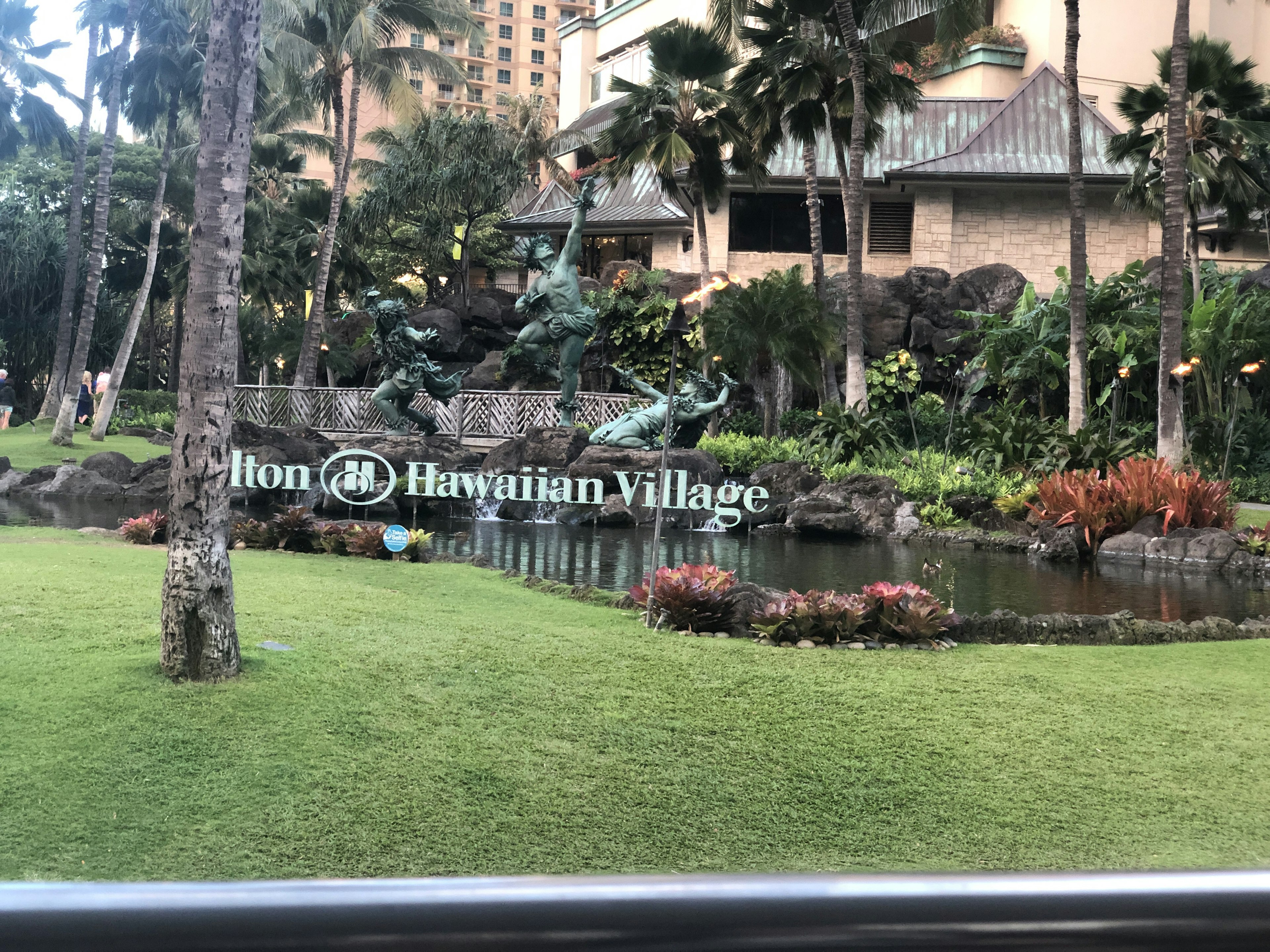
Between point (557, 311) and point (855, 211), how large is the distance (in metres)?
6.21

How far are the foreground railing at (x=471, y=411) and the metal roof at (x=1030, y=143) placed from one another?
38.8 feet

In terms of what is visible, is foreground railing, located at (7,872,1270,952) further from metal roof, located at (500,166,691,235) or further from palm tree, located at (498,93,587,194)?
palm tree, located at (498,93,587,194)

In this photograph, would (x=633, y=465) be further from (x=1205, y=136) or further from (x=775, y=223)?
(x=775, y=223)

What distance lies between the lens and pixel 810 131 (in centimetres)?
2517

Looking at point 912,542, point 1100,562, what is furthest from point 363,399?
point 1100,562

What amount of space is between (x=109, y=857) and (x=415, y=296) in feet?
137

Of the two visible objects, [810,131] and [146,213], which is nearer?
[810,131]

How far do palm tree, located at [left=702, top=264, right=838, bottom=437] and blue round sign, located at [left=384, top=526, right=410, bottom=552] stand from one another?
13575mm

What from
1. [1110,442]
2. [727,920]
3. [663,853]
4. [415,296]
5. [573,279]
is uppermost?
[415,296]

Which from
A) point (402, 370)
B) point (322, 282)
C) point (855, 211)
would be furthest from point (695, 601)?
point (322, 282)

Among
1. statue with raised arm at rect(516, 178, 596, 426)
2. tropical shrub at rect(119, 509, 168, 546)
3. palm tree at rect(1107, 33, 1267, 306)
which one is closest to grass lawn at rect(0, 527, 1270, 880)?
tropical shrub at rect(119, 509, 168, 546)

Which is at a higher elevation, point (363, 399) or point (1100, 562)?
point (363, 399)

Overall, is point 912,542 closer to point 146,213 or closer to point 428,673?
point 428,673

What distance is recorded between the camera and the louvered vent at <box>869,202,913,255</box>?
33.1 meters
